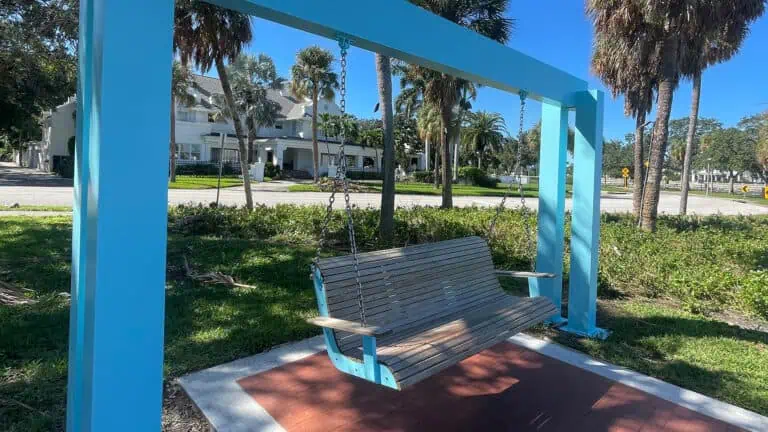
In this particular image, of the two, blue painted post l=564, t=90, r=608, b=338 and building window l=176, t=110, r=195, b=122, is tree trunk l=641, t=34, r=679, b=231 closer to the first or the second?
blue painted post l=564, t=90, r=608, b=338

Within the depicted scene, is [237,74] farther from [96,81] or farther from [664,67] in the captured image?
[96,81]

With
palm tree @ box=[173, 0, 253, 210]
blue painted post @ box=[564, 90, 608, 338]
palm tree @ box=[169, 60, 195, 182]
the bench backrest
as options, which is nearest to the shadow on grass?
blue painted post @ box=[564, 90, 608, 338]

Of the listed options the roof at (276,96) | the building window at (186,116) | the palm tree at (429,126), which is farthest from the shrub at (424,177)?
the building window at (186,116)

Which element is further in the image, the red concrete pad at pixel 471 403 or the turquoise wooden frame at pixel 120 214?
the red concrete pad at pixel 471 403

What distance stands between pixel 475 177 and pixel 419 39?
4474cm

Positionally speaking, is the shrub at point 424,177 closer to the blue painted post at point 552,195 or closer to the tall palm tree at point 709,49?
the tall palm tree at point 709,49

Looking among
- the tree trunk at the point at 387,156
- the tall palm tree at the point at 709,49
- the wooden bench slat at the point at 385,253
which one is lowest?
the wooden bench slat at the point at 385,253

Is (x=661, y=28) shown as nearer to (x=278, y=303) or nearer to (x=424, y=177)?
(x=278, y=303)

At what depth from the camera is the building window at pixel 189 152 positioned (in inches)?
1671

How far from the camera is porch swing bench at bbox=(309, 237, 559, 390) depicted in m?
2.78

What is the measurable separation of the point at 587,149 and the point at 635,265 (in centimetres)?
288

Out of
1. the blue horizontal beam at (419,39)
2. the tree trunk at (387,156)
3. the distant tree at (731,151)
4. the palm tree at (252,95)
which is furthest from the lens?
the distant tree at (731,151)

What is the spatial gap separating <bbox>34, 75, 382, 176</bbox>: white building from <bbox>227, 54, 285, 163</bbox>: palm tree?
70.8 inches

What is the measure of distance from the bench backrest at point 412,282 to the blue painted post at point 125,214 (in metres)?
1.32
